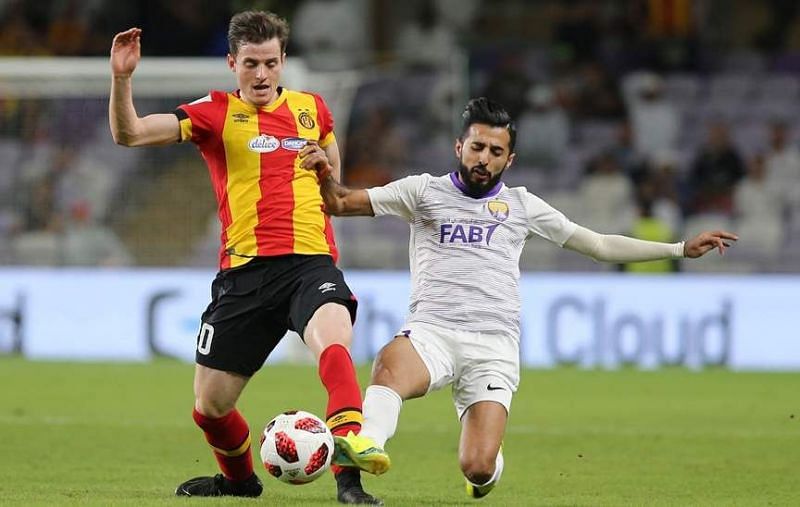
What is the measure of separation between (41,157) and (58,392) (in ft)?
17.5

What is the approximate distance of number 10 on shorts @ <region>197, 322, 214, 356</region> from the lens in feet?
22.4

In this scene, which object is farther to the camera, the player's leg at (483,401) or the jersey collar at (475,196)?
the jersey collar at (475,196)

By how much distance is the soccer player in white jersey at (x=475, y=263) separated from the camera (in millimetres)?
6734

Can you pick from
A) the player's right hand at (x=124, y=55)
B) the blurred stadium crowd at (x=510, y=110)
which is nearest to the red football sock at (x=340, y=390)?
the player's right hand at (x=124, y=55)

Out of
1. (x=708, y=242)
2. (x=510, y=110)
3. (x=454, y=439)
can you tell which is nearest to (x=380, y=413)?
(x=708, y=242)

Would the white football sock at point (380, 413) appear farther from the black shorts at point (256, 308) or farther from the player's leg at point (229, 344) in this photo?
the player's leg at point (229, 344)

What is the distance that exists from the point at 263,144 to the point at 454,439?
12.0ft

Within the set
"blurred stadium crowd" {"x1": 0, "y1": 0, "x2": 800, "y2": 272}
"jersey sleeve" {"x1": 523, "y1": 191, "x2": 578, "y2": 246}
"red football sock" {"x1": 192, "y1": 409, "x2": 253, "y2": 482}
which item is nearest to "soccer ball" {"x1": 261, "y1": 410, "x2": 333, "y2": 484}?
"red football sock" {"x1": 192, "y1": 409, "x2": 253, "y2": 482}

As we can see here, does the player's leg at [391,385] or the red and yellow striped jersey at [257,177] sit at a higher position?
the red and yellow striped jersey at [257,177]

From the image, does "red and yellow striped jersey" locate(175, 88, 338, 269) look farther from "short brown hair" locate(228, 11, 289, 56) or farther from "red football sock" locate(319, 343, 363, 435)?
"red football sock" locate(319, 343, 363, 435)

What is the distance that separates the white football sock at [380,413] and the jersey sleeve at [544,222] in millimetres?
1090

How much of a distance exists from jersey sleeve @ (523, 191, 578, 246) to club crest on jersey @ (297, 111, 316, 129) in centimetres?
103

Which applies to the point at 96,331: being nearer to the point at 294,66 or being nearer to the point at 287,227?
the point at 294,66

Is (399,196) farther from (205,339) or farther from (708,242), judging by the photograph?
(708,242)
